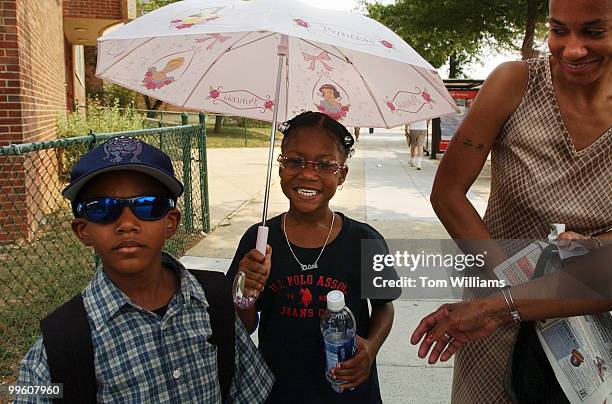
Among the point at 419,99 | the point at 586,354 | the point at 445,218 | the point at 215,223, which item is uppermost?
the point at 419,99

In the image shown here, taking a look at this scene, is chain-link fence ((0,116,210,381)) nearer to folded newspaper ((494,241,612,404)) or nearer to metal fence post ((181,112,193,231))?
metal fence post ((181,112,193,231))

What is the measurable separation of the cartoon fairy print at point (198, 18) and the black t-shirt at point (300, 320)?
772 millimetres

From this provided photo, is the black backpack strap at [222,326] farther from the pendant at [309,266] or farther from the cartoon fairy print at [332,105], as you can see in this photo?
the cartoon fairy print at [332,105]

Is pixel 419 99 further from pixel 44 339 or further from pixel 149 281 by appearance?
pixel 44 339

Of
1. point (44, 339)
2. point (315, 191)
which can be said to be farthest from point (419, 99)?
point (44, 339)

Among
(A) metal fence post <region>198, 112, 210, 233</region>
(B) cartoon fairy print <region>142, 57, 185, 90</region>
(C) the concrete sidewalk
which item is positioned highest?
(B) cartoon fairy print <region>142, 57, 185, 90</region>

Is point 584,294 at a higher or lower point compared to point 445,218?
lower

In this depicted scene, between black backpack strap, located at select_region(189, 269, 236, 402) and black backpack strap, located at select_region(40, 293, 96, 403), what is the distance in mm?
365

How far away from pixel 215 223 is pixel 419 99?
19.6ft

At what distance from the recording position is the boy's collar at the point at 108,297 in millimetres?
1569

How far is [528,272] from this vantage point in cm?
171

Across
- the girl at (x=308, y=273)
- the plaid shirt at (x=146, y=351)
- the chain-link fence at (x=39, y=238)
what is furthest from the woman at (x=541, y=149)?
the chain-link fence at (x=39, y=238)

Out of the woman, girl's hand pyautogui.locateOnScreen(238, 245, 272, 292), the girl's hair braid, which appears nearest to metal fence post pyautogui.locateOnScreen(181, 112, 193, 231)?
the girl's hair braid

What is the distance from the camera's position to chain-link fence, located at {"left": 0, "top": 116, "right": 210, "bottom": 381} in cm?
402
